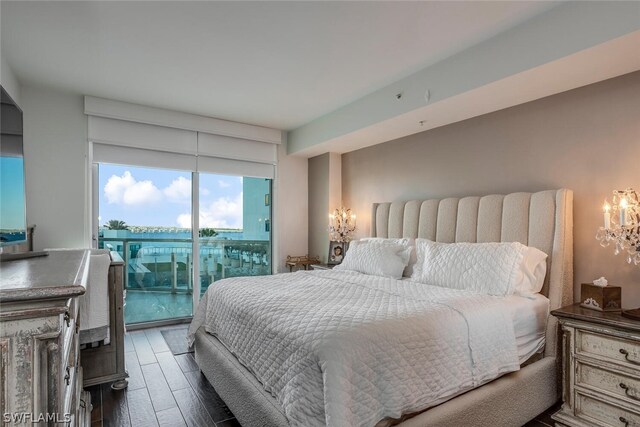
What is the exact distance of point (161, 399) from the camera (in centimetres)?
245

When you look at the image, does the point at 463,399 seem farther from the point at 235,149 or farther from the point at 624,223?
the point at 235,149

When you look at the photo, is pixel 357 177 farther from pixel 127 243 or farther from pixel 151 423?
pixel 151 423

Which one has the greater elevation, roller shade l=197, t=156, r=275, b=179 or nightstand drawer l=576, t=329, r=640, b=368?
roller shade l=197, t=156, r=275, b=179

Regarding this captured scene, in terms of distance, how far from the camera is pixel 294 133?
486 cm

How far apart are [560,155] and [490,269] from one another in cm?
108

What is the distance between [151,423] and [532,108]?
3.60m

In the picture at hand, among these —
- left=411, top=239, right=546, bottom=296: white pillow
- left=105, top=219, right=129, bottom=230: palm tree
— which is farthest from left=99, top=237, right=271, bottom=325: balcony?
left=411, top=239, right=546, bottom=296: white pillow

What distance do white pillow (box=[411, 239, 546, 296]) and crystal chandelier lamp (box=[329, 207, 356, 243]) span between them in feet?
6.02

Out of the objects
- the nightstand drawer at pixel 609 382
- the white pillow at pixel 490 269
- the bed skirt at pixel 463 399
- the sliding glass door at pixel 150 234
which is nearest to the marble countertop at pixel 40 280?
the bed skirt at pixel 463 399

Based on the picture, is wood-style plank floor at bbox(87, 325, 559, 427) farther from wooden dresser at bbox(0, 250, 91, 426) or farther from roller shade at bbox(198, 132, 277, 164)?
roller shade at bbox(198, 132, 277, 164)

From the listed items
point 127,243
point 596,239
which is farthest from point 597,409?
point 127,243

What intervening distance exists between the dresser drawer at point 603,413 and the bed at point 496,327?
188 millimetres

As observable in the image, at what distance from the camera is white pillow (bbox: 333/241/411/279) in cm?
318

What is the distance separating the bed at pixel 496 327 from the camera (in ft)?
5.73
